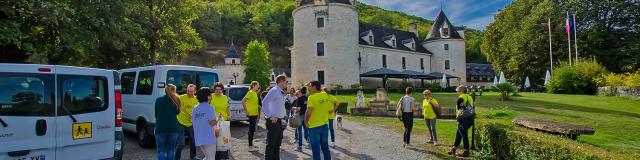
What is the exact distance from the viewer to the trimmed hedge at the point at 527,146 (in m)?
6.18

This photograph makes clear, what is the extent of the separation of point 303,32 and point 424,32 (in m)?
62.5

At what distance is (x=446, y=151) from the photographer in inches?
409

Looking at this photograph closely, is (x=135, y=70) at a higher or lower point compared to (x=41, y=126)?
higher

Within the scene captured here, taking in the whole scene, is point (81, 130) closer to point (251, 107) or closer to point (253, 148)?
point (251, 107)

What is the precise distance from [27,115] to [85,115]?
78cm

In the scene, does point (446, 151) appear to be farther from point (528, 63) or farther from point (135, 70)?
point (528, 63)

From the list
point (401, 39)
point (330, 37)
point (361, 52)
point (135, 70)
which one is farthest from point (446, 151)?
point (401, 39)

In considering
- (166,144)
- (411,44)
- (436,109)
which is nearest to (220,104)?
(166,144)

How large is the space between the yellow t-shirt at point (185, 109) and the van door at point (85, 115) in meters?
1.29

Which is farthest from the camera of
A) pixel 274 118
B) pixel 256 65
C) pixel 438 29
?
pixel 256 65

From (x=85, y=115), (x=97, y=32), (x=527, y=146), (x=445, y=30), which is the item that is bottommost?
(x=527, y=146)

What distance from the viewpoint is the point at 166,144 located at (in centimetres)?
757

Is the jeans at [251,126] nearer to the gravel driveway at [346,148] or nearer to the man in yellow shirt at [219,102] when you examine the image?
the gravel driveway at [346,148]

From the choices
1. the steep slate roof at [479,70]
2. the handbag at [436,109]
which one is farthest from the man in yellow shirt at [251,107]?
the steep slate roof at [479,70]
